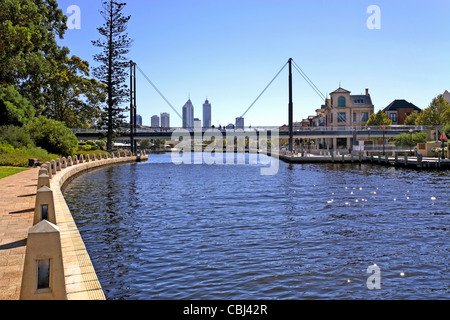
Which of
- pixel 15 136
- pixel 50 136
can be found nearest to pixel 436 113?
pixel 50 136

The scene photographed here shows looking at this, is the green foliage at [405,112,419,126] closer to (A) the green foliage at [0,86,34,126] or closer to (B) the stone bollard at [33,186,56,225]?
(A) the green foliage at [0,86,34,126]

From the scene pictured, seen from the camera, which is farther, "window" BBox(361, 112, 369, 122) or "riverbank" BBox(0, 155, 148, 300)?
"window" BBox(361, 112, 369, 122)

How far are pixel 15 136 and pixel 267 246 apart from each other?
33.8 meters

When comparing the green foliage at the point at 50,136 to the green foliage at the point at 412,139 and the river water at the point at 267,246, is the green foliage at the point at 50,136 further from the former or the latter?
the green foliage at the point at 412,139

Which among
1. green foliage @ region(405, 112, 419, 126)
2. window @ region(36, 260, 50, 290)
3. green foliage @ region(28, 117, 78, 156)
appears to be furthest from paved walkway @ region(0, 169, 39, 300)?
green foliage @ region(405, 112, 419, 126)

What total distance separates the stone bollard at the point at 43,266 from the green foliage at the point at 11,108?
41.2m

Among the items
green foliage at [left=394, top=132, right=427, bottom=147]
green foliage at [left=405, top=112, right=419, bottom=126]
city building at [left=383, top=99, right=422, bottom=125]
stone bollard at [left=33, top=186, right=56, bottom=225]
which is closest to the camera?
stone bollard at [left=33, top=186, right=56, bottom=225]

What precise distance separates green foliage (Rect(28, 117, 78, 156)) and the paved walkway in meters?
25.2

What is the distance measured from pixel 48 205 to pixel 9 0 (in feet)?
91.3

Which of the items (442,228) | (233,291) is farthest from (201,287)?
(442,228)

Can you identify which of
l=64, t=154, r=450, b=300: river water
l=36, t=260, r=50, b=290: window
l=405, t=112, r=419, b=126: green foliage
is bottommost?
l=64, t=154, r=450, b=300: river water

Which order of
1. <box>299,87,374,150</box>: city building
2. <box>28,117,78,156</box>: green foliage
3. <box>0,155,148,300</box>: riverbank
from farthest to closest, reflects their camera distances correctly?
<box>299,87,374,150</box>: city building → <box>28,117,78,156</box>: green foliage → <box>0,155,148,300</box>: riverbank

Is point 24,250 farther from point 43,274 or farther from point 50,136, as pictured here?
point 50,136

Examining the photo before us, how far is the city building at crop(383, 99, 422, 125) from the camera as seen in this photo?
11444 cm
